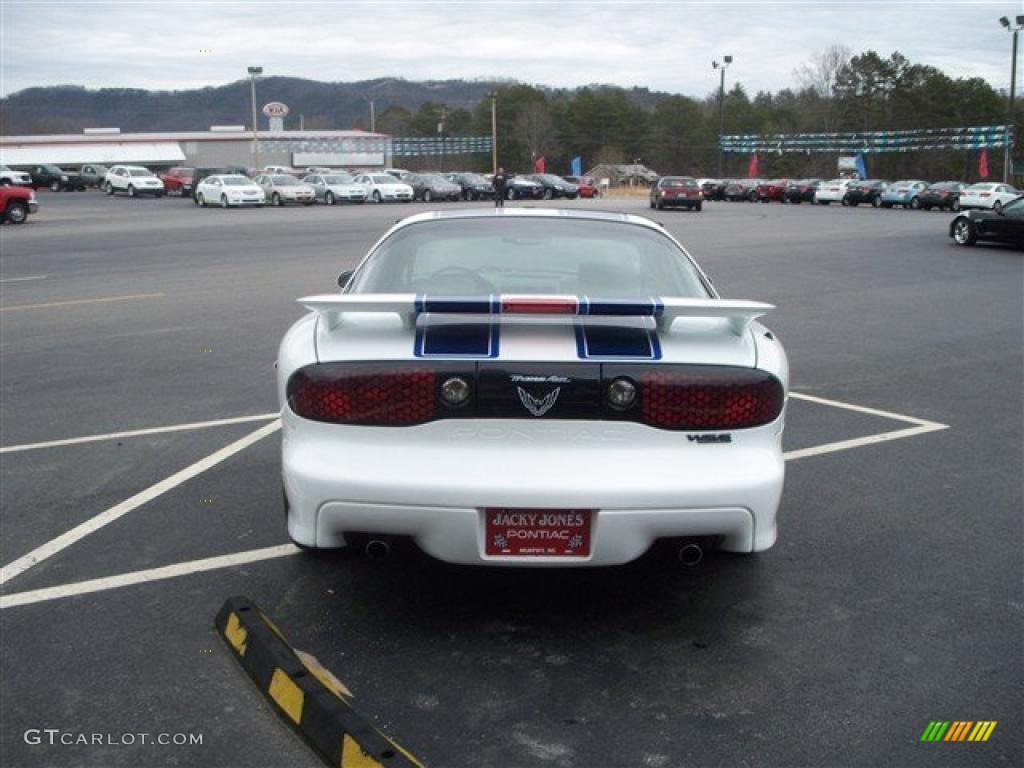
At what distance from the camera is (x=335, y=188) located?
4956cm

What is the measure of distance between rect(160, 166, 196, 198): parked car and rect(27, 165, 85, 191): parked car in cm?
1025

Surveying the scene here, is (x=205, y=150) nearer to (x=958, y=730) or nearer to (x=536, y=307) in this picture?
(x=536, y=307)

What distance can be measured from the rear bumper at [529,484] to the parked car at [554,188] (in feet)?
172

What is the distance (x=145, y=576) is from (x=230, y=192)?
43.0 m

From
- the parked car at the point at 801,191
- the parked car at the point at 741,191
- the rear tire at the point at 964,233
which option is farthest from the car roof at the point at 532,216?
the parked car at the point at 741,191

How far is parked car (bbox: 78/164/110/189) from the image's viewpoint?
6925cm

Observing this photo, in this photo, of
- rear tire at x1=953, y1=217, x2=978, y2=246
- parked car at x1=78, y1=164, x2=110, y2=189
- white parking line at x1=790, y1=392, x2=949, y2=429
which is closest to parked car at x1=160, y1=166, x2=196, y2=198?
parked car at x1=78, y1=164, x2=110, y2=189

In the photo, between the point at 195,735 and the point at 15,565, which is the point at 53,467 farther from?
the point at 195,735

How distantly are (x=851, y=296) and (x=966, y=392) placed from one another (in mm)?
6440

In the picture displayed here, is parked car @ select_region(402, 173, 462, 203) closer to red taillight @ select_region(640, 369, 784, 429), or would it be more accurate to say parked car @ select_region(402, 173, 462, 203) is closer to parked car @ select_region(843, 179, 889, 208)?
parked car @ select_region(843, 179, 889, 208)

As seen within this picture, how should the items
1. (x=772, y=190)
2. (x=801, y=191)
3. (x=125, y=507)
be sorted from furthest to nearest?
1. (x=772, y=190)
2. (x=801, y=191)
3. (x=125, y=507)

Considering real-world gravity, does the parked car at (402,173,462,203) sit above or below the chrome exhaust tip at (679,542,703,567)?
above

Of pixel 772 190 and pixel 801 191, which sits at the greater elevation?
pixel 772 190

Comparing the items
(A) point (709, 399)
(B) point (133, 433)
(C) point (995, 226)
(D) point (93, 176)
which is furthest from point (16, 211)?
(D) point (93, 176)
